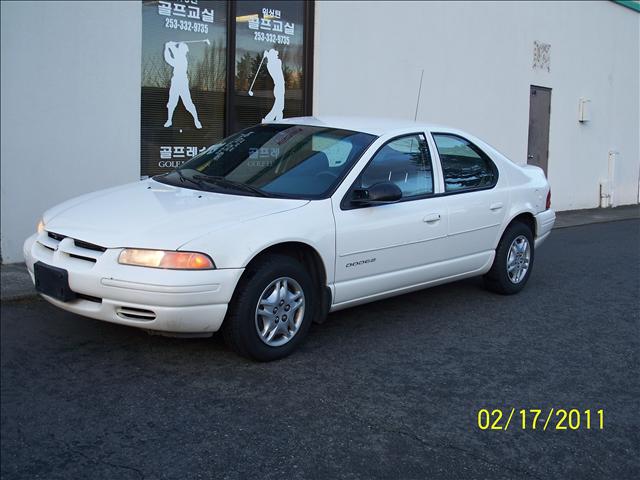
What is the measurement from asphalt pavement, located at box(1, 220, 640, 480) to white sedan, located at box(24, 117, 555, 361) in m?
0.38

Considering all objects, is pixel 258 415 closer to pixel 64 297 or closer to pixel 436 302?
pixel 64 297

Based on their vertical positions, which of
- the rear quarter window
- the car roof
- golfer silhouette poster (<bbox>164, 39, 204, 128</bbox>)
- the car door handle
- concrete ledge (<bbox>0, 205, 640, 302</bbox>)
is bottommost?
concrete ledge (<bbox>0, 205, 640, 302</bbox>)

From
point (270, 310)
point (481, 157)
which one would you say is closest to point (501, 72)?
point (481, 157)

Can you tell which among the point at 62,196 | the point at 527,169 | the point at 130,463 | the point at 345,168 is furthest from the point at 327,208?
the point at 62,196

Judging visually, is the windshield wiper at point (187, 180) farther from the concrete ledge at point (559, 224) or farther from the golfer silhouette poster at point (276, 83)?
the golfer silhouette poster at point (276, 83)

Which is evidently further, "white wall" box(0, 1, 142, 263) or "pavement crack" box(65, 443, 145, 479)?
"white wall" box(0, 1, 142, 263)

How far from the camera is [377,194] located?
5.29 m

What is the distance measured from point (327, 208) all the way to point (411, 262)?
0.97 meters

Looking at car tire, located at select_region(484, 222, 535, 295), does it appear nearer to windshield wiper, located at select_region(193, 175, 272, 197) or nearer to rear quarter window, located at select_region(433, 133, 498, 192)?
rear quarter window, located at select_region(433, 133, 498, 192)

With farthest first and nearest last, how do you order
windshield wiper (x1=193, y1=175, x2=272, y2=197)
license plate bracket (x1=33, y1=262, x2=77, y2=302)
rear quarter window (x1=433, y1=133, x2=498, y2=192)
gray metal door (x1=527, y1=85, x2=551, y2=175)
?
1. gray metal door (x1=527, y1=85, x2=551, y2=175)
2. rear quarter window (x1=433, y1=133, x2=498, y2=192)
3. windshield wiper (x1=193, y1=175, x2=272, y2=197)
4. license plate bracket (x1=33, y1=262, x2=77, y2=302)

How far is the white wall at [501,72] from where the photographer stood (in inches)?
430

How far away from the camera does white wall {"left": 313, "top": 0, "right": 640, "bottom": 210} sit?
10930 mm
